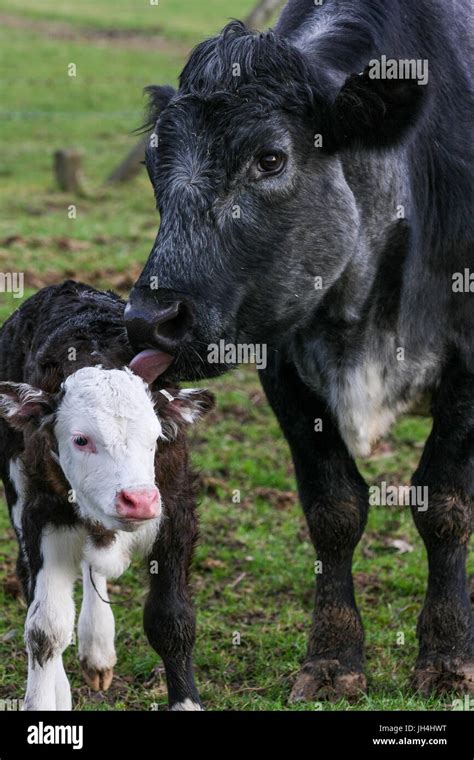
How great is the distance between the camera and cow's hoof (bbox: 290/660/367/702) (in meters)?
5.52

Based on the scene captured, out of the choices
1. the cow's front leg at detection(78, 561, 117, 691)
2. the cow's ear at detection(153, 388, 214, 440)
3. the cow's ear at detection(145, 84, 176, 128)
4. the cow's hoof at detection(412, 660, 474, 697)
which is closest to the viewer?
the cow's ear at detection(153, 388, 214, 440)

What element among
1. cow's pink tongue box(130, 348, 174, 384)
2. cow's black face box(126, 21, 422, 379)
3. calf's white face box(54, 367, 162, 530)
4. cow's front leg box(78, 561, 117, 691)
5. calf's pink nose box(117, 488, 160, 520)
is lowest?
cow's front leg box(78, 561, 117, 691)

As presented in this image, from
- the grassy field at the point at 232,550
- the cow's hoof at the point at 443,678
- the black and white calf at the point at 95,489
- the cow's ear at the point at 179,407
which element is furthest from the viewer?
the grassy field at the point at 232,550

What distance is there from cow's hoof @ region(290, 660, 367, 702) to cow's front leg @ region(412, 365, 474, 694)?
25 centimetres

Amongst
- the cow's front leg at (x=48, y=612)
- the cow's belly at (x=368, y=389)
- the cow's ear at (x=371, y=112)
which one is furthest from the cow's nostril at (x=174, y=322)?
the cow's belly at (x=368, y=389)

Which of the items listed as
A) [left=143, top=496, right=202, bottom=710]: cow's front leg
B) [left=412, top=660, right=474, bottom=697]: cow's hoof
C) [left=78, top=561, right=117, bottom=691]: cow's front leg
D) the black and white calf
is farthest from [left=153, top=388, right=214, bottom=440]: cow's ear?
[left=412, top=660, right=474, bottom=697]: cow's hoof

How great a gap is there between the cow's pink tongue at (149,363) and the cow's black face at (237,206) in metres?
0.02

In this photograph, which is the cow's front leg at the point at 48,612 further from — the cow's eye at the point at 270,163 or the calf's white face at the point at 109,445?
the cow's eye at the point at 270,163

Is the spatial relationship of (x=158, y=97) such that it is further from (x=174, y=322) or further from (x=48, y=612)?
(x=48, y=612)

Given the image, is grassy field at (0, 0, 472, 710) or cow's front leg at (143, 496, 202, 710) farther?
grassy field at (0, 0, 472, 710)

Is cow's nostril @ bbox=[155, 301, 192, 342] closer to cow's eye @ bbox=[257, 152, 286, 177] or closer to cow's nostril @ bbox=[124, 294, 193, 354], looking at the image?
cow's nostril @ bbox=[124, 294, 193, 354]

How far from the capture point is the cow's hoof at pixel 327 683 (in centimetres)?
552

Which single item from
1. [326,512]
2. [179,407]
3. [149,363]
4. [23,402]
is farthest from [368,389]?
Answer: [23,402]
